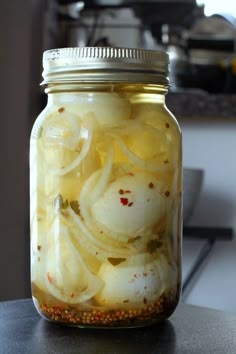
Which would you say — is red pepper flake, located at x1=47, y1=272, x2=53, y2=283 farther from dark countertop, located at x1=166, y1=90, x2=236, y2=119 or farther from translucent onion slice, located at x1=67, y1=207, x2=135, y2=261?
dark countertop, located at x1=166, y1=90, x2=236, y2=119

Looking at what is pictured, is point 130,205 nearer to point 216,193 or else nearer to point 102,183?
point 102,183

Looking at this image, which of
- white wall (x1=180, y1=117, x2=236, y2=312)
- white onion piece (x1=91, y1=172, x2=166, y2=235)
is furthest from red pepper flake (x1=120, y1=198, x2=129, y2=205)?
white wall (x1=180, y1=117, x2=236, y2=312)

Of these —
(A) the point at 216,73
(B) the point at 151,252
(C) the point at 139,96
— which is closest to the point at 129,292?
(B) the point at 151,252

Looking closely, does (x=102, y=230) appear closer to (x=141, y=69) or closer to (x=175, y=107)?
(x=141, y=69)

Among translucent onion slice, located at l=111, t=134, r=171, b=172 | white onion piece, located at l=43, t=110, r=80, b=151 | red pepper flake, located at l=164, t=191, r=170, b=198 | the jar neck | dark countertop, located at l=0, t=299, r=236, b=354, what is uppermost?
the jar neck

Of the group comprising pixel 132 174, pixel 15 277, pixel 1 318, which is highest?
pixel 132 174

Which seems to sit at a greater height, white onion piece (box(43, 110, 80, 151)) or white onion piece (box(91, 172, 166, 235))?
white onion piece (box(43, 110, 80, 151))

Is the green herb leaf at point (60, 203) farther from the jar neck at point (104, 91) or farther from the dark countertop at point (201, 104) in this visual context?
the dark countertop at point (201, 104)

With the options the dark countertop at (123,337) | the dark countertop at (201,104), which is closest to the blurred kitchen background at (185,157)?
the dark countertop at (201,104)

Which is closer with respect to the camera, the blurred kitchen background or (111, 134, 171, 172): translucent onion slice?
(111, 134, 171, 172): translucent onion slice
